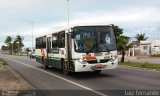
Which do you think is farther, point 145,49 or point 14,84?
point 145,49

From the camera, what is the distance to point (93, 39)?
20.6m

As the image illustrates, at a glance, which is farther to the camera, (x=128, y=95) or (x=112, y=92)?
(x=112, y=92)

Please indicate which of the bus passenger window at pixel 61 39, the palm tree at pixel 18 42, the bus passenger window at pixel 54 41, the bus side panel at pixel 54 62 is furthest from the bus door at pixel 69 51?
the palm tree at pixel 18 42

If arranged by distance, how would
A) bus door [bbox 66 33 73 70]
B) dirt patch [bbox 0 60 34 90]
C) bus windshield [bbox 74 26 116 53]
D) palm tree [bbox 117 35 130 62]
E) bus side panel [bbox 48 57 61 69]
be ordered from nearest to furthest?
dirt patch [bbox 0 60 34 90]
bus windshield [bbox 74 26 116 53]
bus door [bbox 66 33 73 70]
bus side panel [bbox 48 57 61 69]
palm tree [bbox 117 35 130 62]

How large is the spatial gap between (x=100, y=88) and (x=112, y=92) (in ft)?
5.43

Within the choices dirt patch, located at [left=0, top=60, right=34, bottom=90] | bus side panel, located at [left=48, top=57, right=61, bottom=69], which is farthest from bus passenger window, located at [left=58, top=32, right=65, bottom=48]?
dirt patch, located at [left=0, top=60, right=34, bottom=90]

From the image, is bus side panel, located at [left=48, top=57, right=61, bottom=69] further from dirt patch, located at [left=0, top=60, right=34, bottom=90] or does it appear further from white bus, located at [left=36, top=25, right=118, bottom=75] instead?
dirt patch, located at [left=0, top=60, right=34, bottom=90]

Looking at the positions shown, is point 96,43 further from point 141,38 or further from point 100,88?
point 141,38

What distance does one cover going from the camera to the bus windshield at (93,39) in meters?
20.5

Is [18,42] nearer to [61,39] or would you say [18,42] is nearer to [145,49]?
[145,49]

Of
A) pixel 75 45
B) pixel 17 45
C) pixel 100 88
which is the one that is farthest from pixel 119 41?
pixel 17 45

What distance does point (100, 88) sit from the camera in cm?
1592

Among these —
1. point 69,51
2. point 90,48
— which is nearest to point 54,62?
point 69,51

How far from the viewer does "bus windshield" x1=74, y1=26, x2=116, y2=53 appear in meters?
20.5
